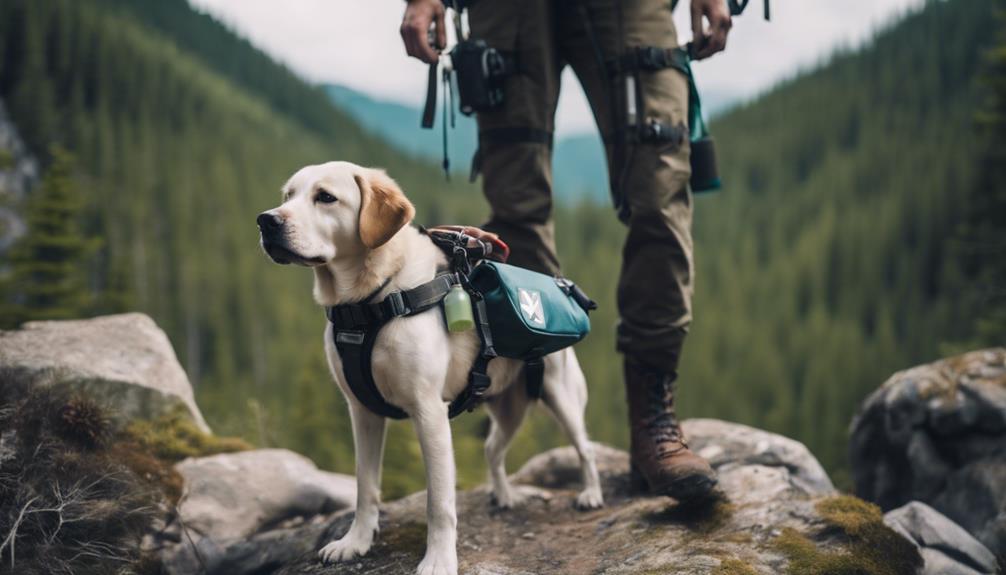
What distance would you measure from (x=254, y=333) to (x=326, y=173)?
81.5 meters

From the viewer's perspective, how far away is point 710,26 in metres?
4.53

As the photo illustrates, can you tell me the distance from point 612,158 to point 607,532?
7.52 ft

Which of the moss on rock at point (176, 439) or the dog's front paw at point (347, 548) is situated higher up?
the moss on rock at point (176, 439)

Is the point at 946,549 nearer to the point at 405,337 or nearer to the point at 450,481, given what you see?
the point at 450,481

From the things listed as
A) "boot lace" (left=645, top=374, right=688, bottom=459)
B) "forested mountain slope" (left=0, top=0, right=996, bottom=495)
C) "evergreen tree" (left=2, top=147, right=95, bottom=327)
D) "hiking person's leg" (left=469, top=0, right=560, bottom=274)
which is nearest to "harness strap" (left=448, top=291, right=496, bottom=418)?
"hiking person's leg" (left=469, top=0, right=560, bottom=274)

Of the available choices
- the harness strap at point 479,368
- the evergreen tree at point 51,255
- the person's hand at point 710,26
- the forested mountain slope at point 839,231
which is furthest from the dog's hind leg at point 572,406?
the forested mountain slope at point 839,231

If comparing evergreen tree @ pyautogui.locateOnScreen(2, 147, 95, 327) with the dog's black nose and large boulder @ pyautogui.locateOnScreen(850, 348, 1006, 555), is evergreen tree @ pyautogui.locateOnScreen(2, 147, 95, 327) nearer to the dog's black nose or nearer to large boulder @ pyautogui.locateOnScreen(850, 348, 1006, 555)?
the dog's black nose

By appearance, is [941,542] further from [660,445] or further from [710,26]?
[710,26]

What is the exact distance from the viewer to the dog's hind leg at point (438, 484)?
3.49m

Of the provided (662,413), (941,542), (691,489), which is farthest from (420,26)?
(941,542)

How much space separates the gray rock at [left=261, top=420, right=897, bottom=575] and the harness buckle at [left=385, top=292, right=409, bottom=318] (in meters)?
1.25

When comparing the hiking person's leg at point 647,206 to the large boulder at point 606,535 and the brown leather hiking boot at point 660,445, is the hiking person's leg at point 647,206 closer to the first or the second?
the brown leather hiking boot at point 660,445

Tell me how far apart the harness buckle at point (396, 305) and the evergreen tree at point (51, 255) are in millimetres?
18043

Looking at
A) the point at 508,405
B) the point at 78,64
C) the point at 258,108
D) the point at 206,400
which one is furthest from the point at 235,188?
the point at 508,405
